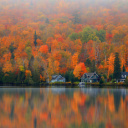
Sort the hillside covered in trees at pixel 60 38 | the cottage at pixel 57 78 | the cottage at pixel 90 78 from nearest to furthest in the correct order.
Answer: the cottage at pixel 90 78 < the cottage at pixel 57 78 < the hillside covered in trees at pixel 60 38

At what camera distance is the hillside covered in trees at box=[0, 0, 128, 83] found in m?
87.4

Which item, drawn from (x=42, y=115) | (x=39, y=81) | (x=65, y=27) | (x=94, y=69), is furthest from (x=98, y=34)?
(x=42, y=115)

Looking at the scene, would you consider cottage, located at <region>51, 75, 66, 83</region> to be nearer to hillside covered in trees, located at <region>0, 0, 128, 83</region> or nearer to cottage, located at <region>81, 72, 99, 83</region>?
hillside covered in trees, located at <region>0, 0, 128, 83</region>

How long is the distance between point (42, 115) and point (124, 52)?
3093 inches

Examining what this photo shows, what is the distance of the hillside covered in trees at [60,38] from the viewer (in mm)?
87438

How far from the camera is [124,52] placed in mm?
94875

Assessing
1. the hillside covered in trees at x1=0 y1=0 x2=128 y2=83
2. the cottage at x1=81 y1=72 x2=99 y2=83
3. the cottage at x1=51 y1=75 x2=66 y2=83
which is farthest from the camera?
the hillside covered in trees at x1=0 y1=0 x2=128 y2=83

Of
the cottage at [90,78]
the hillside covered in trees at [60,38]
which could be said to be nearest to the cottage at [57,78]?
the hillside covered in trees at [60,38]

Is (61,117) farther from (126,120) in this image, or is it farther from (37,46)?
(37,46)

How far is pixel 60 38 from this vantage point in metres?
121

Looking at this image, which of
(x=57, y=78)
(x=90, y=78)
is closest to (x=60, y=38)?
(x=57, y=78)

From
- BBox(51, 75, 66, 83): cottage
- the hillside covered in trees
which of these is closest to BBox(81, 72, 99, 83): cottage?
the hillside covered in trees

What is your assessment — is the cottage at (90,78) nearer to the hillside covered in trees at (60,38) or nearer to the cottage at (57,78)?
the hillside covered in trees at (60,38)

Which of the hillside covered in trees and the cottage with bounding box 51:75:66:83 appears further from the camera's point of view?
the hillside covered in trees
